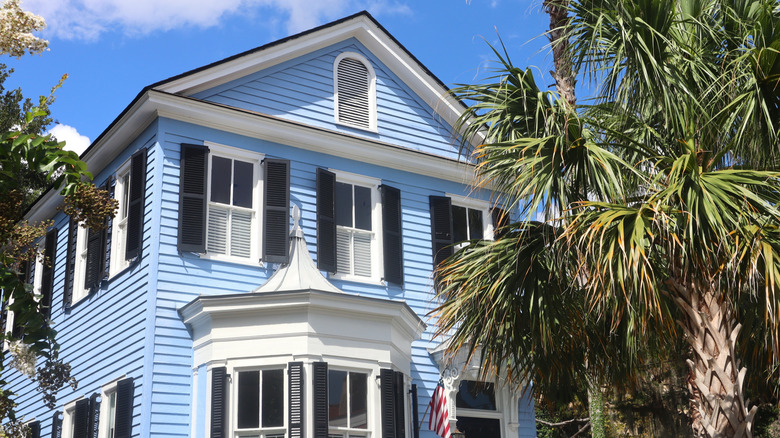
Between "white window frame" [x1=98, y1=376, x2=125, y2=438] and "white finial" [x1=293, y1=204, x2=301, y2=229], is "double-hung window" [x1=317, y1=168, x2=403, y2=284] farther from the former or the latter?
"white window frame" [x1=98, y1=376, x2=125, y2=438]

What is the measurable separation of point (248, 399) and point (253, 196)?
3.42m

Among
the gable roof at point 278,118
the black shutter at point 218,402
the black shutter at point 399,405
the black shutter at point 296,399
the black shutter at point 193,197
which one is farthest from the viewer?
the gable roof at point 278,118

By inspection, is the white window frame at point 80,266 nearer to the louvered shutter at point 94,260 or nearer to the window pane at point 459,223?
the louvered shutter at point 94,260

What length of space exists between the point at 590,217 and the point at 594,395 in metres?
5.99

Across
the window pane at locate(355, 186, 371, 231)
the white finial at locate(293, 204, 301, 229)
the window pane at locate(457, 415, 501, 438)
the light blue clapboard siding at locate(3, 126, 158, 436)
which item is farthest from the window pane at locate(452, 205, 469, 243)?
the light blue clapboard siding at locate(3, 126, 158, 436)

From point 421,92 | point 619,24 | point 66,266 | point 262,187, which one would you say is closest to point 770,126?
point 619,24

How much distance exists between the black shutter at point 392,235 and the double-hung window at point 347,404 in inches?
101

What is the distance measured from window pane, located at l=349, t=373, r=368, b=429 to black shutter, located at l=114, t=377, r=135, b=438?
122 inches

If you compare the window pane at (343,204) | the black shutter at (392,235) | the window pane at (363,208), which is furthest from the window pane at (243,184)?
the black shutter at (392,235)

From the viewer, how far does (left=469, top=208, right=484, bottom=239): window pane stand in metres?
16.2

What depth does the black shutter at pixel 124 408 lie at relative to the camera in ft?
39.6

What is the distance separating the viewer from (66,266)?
1573cm

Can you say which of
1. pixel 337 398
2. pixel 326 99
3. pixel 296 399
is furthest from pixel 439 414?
pixel 326 99

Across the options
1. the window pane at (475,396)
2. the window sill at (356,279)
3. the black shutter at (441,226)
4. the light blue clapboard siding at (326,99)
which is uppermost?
the light blue clapboard siding at (326,99)
